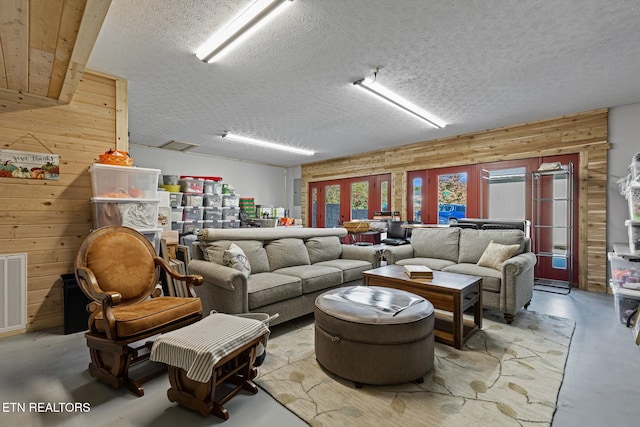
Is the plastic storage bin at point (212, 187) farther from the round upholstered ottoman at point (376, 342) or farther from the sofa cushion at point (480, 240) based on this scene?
the round upholstered ottoman at point (376, 342)

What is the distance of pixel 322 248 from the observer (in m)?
3.98

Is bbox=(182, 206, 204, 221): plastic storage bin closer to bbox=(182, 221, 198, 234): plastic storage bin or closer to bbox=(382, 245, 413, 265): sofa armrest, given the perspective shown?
bbox=(182, 221, 198, 234): plastic storage bin

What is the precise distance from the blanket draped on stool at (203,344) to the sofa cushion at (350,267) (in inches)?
71.0

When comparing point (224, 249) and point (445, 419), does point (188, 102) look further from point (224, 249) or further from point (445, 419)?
point (445, 419)

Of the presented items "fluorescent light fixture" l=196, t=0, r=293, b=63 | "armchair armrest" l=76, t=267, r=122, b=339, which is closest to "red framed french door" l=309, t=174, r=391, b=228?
"fluorescent light fixture" l=196, t=0, r=293, b=63

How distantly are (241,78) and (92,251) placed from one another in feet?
7.55

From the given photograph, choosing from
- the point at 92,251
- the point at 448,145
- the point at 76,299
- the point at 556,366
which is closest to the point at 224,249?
the point at 92,251

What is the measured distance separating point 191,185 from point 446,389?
6247 millimetres

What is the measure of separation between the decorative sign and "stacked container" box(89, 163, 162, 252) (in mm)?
340

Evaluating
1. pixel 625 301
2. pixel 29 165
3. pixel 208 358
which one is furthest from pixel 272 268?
pixel 625 301

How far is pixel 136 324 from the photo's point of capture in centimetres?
184

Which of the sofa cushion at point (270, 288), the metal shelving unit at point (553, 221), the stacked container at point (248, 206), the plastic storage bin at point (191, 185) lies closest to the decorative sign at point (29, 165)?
the sofa cushion at point (270, 288)

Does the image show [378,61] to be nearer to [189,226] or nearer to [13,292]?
[13,292]

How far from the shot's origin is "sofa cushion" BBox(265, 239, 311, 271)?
3432mm
